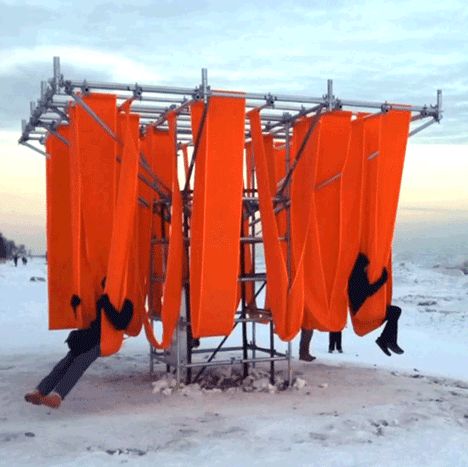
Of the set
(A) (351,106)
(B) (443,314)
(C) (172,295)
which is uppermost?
(A) (351,106)

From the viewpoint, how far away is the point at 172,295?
304 inches

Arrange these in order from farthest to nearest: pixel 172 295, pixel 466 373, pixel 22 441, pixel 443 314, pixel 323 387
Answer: pixel 443 314 < pixel 466 373 < pixel 323 387 < pixel 172 295 < pixel 22 441

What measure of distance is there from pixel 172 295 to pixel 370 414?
2226 mm

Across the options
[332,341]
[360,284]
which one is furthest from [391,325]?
[332,341]

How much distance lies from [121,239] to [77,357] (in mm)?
1214

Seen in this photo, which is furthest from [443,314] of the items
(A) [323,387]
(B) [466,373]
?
(A) [323,387]

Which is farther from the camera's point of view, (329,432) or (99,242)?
(99,242)

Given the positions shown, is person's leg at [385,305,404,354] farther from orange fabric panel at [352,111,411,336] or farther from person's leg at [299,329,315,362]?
person's leg at [299,329,315,362]

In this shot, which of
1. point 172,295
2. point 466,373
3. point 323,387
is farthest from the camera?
point 466,373

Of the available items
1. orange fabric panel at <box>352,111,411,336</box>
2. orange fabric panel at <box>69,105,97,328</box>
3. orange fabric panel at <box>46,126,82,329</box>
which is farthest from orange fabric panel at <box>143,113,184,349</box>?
orange fabric panel at <box>352,111,411,336</box>

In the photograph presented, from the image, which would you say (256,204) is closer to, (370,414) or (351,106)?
(351,106)

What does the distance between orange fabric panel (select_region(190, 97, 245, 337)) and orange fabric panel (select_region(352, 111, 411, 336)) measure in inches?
66.4

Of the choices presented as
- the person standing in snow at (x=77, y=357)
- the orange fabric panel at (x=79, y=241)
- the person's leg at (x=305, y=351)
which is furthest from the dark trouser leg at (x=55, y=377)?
the person's leg at (x=305, y=351)

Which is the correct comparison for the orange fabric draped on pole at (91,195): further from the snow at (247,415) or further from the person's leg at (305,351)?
the person's leg at (305,351)
